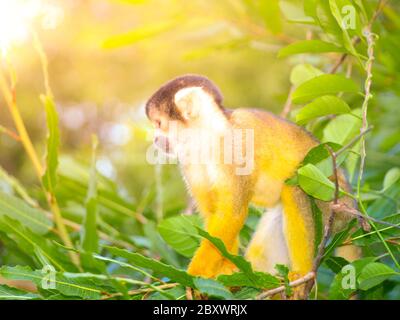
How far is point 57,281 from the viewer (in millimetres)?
1321

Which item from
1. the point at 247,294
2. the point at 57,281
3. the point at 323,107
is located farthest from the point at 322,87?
the point at 57,281

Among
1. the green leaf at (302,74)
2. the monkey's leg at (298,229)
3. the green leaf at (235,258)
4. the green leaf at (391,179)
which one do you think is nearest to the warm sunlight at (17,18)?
the green leaf at (235,258)

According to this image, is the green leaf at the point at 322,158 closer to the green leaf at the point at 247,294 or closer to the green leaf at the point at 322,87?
the green leaf at the point at 322,87

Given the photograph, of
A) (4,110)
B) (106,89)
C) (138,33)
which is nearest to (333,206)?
(138,33)

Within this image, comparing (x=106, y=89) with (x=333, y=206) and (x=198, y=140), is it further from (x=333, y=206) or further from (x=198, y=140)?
(x=333, y=206)

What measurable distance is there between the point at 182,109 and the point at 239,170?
0.91ft

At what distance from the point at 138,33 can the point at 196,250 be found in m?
0.93

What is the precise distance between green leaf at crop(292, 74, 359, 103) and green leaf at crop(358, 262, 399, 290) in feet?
1.51

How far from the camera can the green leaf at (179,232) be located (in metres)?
1.54

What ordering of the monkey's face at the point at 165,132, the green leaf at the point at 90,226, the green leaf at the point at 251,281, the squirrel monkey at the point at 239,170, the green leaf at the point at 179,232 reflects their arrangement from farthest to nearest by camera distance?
1. the monkey's face at the point at 165,132
2. the squirrel monkey at the point at 239,170
3. the green leaf at the point at 179,232
4. the green leaf at the point at 251,281
5. the green leaf at the point at 90,226

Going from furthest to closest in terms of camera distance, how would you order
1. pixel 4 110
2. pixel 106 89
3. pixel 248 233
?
pixel 4 110, pixel 106 89, pixel 248 233

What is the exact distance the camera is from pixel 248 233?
2.13 m

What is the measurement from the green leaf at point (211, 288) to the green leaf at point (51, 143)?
0.58 m

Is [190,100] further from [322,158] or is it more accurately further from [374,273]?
[374,273]
